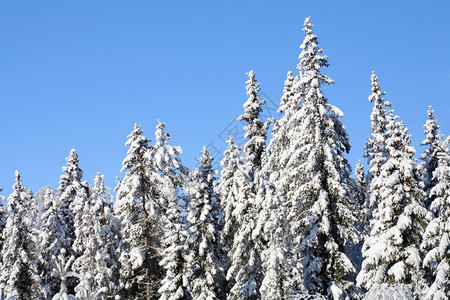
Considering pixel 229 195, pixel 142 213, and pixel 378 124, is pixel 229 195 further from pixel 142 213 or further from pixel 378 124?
pixel 378 124

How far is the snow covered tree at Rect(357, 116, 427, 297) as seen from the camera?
25359 mm

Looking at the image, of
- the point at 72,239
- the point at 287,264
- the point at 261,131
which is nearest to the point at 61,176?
the point at 72,239

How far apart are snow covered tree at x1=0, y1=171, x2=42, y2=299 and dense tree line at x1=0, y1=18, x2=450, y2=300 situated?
0.10 metres

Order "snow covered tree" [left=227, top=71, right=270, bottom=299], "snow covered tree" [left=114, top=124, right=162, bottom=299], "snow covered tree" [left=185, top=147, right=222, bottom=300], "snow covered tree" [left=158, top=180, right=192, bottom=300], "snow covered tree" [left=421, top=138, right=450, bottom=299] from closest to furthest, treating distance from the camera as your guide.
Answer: "snow covered tree" [left=421, top=138, right=450, bottom=299] < "snow covered tree" [left=158, top=180, right=192, bottom=300] < "snow covered tree" [left=227, top=71, right=270, bottom=299] < "snow covered tree" [left=185, top=147, right=222, bottom=300] < "snow covered tree" [left=114, top=124, right=162, bottom=299]

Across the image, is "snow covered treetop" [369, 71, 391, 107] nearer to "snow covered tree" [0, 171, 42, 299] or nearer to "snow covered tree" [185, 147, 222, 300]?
"snow covered tree" [185, 147, 222, 300]

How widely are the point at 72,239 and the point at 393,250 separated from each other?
31.5 m

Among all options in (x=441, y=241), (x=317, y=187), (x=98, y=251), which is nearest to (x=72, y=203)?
(x=98, y=251)

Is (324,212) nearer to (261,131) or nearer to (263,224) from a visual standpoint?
(263,224)

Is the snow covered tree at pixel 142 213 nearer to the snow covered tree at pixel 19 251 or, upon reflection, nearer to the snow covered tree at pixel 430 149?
the snow covered tree at pixel 19 251

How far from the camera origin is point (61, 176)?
46000 millimetres

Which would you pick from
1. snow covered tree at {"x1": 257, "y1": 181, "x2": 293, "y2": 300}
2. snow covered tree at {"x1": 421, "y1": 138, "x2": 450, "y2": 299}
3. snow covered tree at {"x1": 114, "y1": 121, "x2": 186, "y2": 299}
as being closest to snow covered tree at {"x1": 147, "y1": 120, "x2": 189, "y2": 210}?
snow covered tree at {"x1": 114, "y1": 121, "x2": 186, "y2": 299}

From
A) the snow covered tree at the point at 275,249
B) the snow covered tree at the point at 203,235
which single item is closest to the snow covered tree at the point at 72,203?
the snow covered tree at the point at 203,235

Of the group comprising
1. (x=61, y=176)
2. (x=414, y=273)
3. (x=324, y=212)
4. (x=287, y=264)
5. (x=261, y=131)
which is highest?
(x=61, y=176)

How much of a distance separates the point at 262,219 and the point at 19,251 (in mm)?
21904
